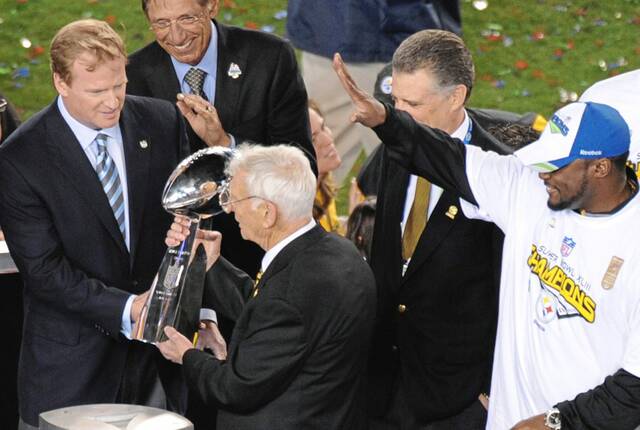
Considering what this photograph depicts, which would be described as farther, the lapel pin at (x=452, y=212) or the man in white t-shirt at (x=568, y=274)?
the lapel pin at (x=452, y=212)

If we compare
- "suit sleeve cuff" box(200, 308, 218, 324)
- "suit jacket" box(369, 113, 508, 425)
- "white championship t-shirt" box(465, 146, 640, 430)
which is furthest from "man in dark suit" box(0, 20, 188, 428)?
"white championship t-shirt" box(465, 146, 640, 430)

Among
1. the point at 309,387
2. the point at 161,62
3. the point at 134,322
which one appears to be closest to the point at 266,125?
the point at 161,62

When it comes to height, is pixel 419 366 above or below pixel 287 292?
below

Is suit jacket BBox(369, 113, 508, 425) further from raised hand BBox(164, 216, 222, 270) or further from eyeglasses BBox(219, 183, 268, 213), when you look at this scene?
eyeglasses BBox(219, 183, 268, 213)

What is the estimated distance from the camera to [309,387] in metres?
4.48

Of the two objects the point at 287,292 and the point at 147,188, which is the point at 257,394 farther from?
the point at 147,188

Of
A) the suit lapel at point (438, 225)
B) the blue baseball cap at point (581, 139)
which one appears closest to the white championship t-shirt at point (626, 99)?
the blue baseball cap at point (581, 139)

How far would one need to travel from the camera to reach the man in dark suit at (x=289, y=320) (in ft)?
14.5

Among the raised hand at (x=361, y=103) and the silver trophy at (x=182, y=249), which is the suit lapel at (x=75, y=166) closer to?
the silver trophy at (x=182, y=249)

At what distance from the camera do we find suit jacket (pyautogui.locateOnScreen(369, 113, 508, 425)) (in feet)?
17.0

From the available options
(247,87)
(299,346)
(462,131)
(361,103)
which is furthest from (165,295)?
(462,131)

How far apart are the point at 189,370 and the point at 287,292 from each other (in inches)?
16.7

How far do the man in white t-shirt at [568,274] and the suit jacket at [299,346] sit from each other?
463 mm

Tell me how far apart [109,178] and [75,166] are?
0.13m
